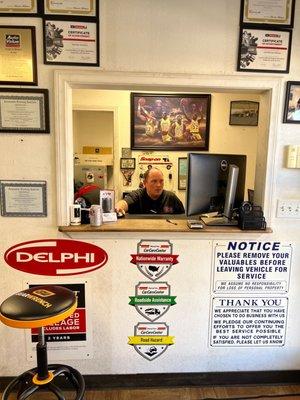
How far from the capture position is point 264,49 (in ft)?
6.15

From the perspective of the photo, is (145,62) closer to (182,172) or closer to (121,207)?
(121,207)

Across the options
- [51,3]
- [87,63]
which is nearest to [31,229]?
[87,63]

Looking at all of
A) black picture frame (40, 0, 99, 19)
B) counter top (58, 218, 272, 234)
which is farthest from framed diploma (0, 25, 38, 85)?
counter top (58, 218, 272, 234)

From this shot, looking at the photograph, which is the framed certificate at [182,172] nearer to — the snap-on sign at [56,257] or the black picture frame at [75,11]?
the snap-on sign at [56,257]

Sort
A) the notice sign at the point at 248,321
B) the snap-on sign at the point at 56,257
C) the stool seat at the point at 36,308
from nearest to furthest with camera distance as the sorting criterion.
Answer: the stool seat at the point at 36,308
the snap-on sign at the point at 56,257
the notice sign at the point at 248,321

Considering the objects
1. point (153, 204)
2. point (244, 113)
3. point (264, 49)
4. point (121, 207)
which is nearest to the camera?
point (264, 49)

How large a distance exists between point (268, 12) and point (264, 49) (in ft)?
0.67

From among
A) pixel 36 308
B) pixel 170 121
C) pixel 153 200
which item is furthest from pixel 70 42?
pixel 170 121

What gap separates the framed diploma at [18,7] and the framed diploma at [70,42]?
0.10 meters

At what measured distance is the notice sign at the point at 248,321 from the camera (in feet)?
6.89

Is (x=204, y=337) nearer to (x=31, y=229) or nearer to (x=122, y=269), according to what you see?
(x=122, y=269)

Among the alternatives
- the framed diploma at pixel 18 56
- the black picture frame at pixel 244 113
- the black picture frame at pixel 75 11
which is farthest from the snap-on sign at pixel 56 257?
the black picture frame at pixel 244 113

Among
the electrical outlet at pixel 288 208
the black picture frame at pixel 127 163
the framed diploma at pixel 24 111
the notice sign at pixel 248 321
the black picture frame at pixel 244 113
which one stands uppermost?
the black picture frame at pixel 244 113

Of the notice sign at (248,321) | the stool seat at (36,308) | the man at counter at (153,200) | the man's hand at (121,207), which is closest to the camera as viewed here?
the stool seat at (36,308)
